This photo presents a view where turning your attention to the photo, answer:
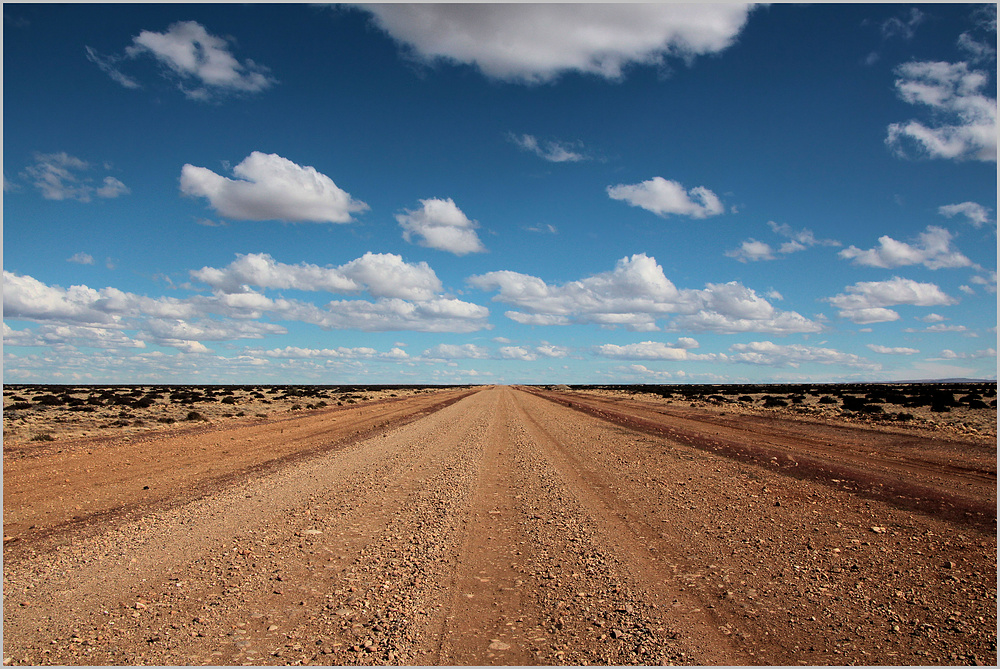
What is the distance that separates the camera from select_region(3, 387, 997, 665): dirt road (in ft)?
13.6

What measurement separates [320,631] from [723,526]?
561 centimetres

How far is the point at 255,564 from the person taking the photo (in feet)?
19.2

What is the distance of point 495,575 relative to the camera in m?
5.61

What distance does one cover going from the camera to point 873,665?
3.95m

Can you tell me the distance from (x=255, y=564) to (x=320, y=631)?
6.37 ft

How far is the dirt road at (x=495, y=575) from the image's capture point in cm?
416

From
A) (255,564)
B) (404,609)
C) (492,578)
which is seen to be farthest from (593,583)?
(255,564)

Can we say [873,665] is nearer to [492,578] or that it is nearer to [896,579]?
→ [896,579]

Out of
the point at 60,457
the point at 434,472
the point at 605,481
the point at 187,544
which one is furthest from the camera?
the point at 60,457

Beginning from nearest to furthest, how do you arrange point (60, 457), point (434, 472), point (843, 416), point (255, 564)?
1. point (255, 564)
2. point (434, 472)
3. point (60, 457)
4. point (843, 416)

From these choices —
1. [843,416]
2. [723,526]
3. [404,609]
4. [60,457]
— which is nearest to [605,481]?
[723,526]

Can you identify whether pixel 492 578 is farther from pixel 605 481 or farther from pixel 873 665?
pixel 605 481

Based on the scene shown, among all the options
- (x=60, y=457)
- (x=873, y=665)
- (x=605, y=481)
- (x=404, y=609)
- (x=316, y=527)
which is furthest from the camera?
(x=60, y=457)

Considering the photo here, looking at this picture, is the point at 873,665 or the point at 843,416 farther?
the point at 843,416
